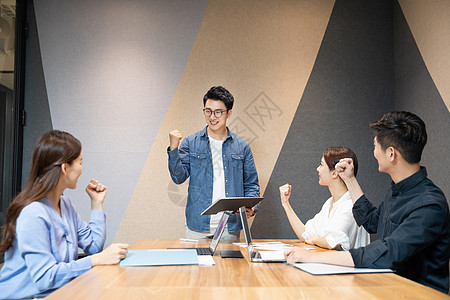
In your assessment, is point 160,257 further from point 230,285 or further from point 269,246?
point 269,246

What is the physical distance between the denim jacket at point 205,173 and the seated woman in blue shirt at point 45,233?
99 centimetres

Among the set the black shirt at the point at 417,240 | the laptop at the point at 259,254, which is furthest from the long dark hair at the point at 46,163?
the black shirt at the point at 417,240

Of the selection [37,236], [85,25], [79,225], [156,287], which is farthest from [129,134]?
[156,287]

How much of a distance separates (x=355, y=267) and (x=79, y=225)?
128 cm

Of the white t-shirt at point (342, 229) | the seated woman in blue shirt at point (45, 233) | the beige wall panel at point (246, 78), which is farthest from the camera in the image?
the beige wall panel at point (246, 78)

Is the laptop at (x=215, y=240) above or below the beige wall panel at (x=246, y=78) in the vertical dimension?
below

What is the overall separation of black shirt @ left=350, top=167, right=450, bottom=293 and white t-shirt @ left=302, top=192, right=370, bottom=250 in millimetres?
386

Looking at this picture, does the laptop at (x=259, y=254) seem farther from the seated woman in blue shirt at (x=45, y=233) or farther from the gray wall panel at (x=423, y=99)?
the gray wall panel at (x=423, y=99)

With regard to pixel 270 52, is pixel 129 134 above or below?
below

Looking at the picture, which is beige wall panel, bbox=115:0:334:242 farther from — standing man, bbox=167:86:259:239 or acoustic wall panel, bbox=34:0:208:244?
standing man, bbox=167:86:259:239

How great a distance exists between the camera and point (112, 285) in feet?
4.12

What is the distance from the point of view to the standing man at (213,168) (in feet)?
8.63

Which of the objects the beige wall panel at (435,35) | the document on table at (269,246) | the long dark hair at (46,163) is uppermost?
the beige wall panel at (435,35)

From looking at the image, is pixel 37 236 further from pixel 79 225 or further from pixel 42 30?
pixel 42 30
